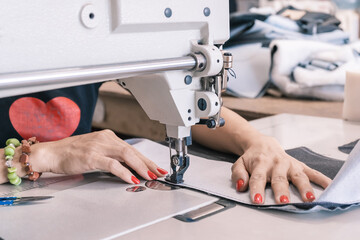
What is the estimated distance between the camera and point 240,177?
0.96 m

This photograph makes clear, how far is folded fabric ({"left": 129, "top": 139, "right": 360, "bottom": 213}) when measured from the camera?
820 millimetres

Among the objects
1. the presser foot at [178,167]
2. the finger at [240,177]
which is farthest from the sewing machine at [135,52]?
the finger at [240,177]

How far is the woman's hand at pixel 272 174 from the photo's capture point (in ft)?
2.95

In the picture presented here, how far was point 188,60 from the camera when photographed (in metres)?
0.90

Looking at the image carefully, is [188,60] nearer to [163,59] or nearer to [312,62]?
[163,59]

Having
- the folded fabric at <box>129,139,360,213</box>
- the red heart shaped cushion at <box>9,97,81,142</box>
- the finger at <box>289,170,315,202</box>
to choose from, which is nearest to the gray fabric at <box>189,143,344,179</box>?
the folded fabric at <box>129,139,360,213</box>

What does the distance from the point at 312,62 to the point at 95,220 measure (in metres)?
1.37

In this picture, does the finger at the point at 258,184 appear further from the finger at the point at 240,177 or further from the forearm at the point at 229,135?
the forearm at the point at 229,135

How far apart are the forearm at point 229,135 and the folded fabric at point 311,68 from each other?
0.68 m

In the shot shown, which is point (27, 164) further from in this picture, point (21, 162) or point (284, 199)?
point (284, 199)

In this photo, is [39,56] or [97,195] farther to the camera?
[97,195]

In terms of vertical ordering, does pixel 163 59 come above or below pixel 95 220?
above

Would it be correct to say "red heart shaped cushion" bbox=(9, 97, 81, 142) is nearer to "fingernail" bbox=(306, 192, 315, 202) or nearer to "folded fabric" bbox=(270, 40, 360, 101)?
"fingernail" bbox=(306, 192, 315, 202)

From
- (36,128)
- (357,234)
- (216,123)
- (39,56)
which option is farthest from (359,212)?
(36,128)
